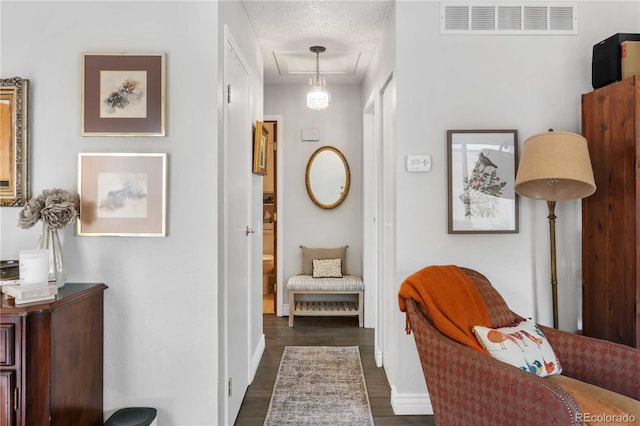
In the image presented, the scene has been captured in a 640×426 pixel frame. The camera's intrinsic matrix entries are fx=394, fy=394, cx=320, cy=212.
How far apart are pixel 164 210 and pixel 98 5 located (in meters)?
1.10

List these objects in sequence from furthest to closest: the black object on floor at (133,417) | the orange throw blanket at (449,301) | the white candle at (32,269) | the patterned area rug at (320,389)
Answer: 1. the patterned area rug at (320,389)
2. the black object on floor at (133,417)
3. the orange throw blanket at (449,301)
4. the white candle at (32,269)

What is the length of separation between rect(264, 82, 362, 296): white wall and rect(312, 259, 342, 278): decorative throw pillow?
0.69 ft

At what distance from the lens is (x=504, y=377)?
144 centimetres

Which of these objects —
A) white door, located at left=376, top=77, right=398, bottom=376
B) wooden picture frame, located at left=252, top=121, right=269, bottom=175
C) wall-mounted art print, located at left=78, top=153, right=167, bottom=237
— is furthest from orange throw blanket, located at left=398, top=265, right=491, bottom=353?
wooden picture frame, located at left=252, top=121, right=269, bottom=175

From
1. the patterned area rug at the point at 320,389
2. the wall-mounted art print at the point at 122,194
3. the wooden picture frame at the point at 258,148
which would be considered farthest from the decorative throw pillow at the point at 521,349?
the wooden picture frame at the point at 258,148

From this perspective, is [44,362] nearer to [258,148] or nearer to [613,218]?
[258,148]

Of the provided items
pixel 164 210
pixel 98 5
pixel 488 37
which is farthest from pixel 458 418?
pixel 98 5

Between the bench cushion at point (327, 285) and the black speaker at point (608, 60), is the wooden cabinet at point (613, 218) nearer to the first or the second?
the black speaker at point (608, 60)

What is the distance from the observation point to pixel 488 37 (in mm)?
2383

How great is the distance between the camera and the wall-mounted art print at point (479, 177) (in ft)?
7.72

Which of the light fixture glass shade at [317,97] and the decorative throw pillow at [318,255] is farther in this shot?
the decorative throw pillow at [318,255]

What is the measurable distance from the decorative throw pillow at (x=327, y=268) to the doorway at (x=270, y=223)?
0.49 meters

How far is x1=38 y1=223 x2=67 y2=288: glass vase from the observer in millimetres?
1816

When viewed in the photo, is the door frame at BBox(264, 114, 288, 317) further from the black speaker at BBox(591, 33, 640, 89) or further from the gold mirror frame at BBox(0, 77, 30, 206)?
the black speaker at BBox(591, 33, 640, 89)
